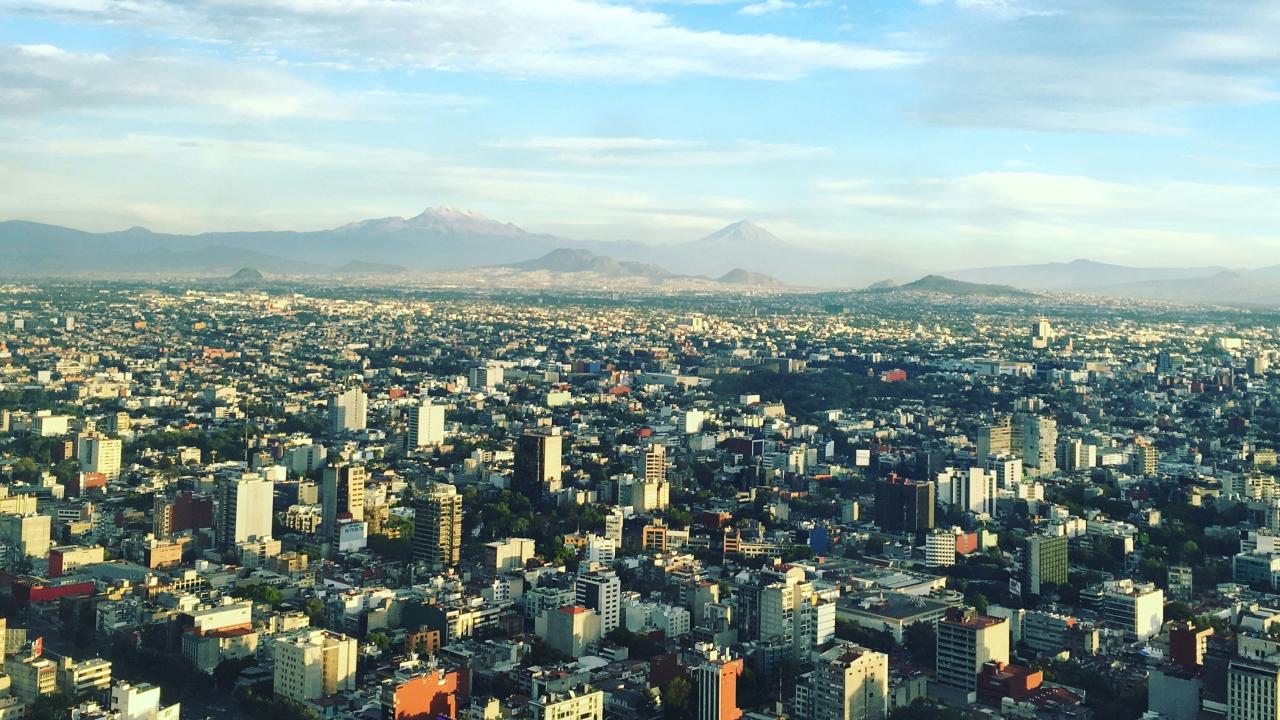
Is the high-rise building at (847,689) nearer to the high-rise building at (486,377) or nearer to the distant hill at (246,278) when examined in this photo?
the high-rise building at (486,377)

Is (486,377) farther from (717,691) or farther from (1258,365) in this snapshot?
(717,691)

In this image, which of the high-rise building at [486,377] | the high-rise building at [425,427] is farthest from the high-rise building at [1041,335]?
the high-rise building at [425,427]

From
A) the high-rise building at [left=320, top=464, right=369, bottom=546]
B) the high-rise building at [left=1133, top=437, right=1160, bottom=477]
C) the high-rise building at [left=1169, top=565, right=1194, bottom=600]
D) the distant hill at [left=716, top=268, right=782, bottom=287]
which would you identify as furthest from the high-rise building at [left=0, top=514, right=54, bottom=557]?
the distant hill at [left=716, top=268, right=782, bottom=287]

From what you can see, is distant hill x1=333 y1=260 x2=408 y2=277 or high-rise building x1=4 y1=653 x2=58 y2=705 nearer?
high-rise building x1=4 y1=653 x2=58 y2=705

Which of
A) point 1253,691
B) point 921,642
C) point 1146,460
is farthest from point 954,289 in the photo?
point 1253,691

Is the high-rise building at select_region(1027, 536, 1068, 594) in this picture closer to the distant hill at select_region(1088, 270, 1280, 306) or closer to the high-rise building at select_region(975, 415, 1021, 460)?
the high-rise building at select_region(975, 415, 1021, 460)

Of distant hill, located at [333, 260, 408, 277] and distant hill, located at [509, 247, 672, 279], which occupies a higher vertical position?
distant hill, located at [509, 247, 672, 279]
